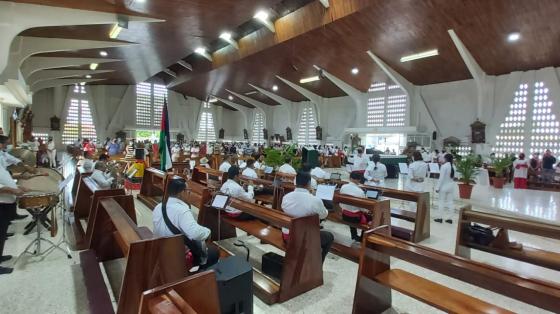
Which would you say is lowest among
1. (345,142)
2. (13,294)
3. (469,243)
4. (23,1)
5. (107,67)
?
(13,294)

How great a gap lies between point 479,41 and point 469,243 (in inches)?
395

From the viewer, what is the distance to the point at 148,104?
24953 millimetres

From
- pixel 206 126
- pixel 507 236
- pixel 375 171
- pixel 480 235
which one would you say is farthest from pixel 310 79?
pixel 507 236

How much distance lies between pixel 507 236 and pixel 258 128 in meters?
25.3

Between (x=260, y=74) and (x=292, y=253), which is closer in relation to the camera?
(x=292, y=253)

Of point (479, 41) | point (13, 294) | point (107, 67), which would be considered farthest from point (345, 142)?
point (13, 294)

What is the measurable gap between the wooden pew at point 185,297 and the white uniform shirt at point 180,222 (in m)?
0.91

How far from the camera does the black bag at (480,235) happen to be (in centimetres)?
357

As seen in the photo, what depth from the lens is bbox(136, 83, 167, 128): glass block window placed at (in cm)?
2455

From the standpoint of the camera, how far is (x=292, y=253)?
2.70m

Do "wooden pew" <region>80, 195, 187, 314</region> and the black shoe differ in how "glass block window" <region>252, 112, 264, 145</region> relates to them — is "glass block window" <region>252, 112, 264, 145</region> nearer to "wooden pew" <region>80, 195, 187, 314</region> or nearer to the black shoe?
the black shoe

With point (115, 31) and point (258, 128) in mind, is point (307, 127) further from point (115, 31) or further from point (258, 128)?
point (115, 31)

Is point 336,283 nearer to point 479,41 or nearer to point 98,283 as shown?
point 98,283

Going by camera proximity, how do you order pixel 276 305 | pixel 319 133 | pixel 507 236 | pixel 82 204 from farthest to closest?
pixel 319 133 < pixel 82 204 < pixel 507 236 < pixel 276 305
